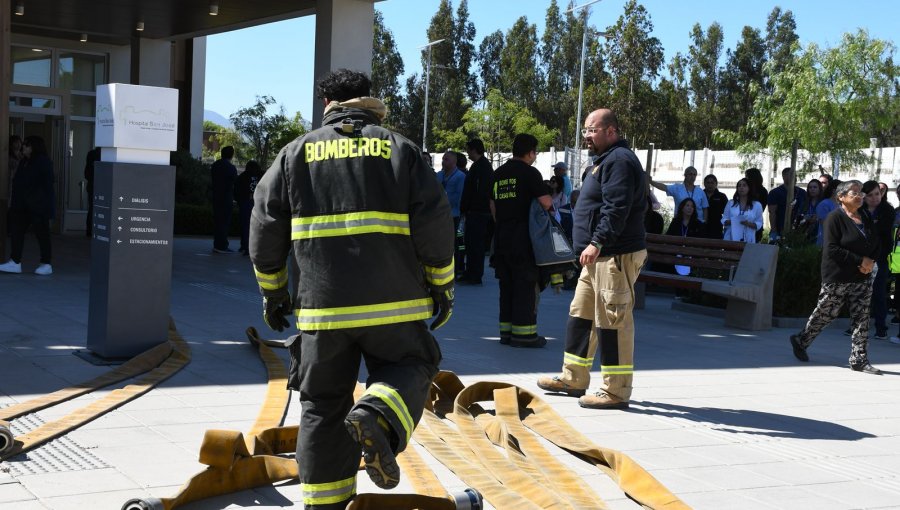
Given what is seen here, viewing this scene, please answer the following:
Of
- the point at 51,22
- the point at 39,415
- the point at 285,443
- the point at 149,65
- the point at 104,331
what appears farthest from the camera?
the point at 149,65

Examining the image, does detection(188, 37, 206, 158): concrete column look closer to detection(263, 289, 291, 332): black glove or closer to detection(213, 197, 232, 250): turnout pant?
detection(213, 197, 232, 250): turnout pant

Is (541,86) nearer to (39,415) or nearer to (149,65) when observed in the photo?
(149,65)

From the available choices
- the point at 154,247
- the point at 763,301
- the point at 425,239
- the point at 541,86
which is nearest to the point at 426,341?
the point at 425,239

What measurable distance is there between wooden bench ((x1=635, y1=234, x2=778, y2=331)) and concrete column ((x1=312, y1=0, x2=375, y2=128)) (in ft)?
→ 18.2

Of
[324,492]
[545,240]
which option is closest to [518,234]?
[545,240]

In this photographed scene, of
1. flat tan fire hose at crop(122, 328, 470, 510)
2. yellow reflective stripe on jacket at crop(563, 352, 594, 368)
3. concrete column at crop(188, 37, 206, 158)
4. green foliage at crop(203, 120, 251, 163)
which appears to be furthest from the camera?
green foliage at crop(203, 120, 251, 163)

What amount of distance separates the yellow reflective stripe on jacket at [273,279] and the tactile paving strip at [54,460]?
4.91ft

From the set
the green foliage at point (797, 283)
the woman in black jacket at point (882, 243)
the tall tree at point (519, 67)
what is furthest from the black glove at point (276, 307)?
the tall tree at point (519, 67)

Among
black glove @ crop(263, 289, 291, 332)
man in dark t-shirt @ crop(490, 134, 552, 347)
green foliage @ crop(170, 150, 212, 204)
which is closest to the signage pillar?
man in dark t-shirt @ crop(490, 134, 552, 347)

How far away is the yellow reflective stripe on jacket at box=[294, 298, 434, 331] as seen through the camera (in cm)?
395

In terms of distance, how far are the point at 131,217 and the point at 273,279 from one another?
150 inches

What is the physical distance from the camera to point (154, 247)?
25.6 feet

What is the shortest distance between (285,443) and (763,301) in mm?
7742

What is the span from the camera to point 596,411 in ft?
22.6
